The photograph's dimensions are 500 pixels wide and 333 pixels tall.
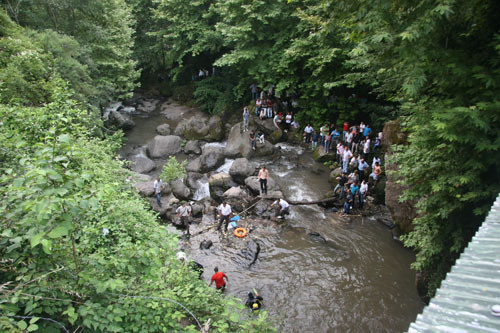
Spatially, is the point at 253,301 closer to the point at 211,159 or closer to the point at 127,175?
the point at 127,175

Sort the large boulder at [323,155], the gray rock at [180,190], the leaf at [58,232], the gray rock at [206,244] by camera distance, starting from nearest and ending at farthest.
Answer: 1. the leaf at [58,232]
2. the gray rock at [206,244]
3. the gray rock at [180,190]
4. the large boulder at [323,155]

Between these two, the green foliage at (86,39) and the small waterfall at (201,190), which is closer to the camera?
the green foliage at (86,39)

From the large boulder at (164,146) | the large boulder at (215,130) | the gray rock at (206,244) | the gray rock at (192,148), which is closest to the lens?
the gray rock at (206,244)

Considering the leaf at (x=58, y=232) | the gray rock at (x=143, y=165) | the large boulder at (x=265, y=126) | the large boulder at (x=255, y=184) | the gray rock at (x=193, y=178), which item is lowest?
the gray rock at (x=143, y=165)

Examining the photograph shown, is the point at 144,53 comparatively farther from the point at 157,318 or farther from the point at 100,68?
the point at 157,318

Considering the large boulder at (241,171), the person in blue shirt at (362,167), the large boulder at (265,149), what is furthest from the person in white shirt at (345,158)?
the large boulder at (265,149)

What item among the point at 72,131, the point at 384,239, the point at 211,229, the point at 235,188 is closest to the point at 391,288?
the point at 384,239

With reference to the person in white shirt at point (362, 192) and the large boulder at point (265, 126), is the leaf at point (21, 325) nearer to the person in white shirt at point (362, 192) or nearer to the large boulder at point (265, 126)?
the person in white shirt at point (362, 192)

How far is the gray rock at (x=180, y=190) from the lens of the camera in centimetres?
1576

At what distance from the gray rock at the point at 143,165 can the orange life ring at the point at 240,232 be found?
861 centimetres

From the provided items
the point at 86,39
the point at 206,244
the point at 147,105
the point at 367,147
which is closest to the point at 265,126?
the point at 367,147

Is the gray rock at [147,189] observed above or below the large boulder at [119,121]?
below

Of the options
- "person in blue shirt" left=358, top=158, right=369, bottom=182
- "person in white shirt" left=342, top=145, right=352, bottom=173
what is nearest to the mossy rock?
"person in white shirt" left=342, top=145, right=352, bottom=173

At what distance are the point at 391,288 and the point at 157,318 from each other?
8.01m
